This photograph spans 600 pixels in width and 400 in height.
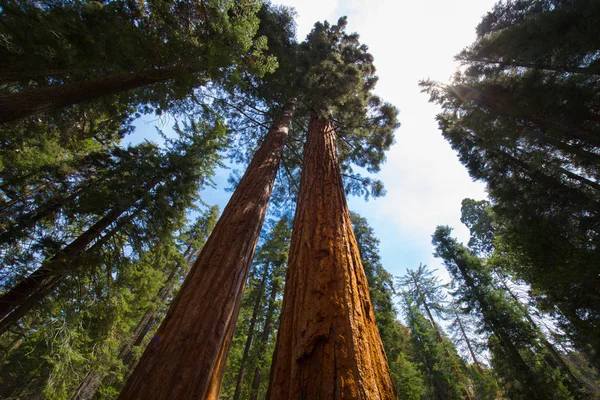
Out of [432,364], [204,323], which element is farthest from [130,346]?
[432,364]

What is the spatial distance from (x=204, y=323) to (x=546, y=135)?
435 inches

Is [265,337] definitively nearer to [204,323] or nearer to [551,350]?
[204,323]

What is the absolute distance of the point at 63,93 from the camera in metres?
4.30

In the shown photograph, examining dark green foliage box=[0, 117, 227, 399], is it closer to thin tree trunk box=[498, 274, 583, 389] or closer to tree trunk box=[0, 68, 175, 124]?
tree trunk box=[0, 68, 175, 124]

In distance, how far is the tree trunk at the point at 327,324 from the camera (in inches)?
39.0

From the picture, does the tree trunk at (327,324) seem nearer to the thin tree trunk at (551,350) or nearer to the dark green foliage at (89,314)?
the dark green foliage at (89,314)

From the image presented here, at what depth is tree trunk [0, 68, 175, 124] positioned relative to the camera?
381 centimetres

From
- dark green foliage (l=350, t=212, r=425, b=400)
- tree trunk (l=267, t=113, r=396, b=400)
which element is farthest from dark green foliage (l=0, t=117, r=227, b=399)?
dark green foliage (l=350, t=212, r=425, b=400)

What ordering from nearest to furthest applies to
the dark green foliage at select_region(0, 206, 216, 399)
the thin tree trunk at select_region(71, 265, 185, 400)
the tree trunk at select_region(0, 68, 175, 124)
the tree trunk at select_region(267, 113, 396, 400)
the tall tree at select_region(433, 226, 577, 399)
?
the tree trunk at select_region(267, 113, 396, 400) → the tree trunk at select_region(0, 68, 175, 124) → the dark green foliage at select_region(0, 206, 216, 399) → the thin tree trunk at select_region(71, 265, 185, 400) → the tall tree at select_region(433, 226, 577, 399)

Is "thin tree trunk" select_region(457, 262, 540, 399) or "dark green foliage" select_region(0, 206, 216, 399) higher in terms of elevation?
"thin tree trunk" select_region(457, 262, 540, 399)

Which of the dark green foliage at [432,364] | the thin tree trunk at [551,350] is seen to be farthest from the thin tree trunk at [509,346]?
the dark green foliage at [432,364]

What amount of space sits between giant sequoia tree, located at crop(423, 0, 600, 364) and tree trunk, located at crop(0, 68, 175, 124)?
9175 mm

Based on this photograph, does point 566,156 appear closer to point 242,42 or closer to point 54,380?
point 242,42

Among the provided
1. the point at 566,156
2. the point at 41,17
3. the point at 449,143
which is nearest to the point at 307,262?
the point at 41,17
